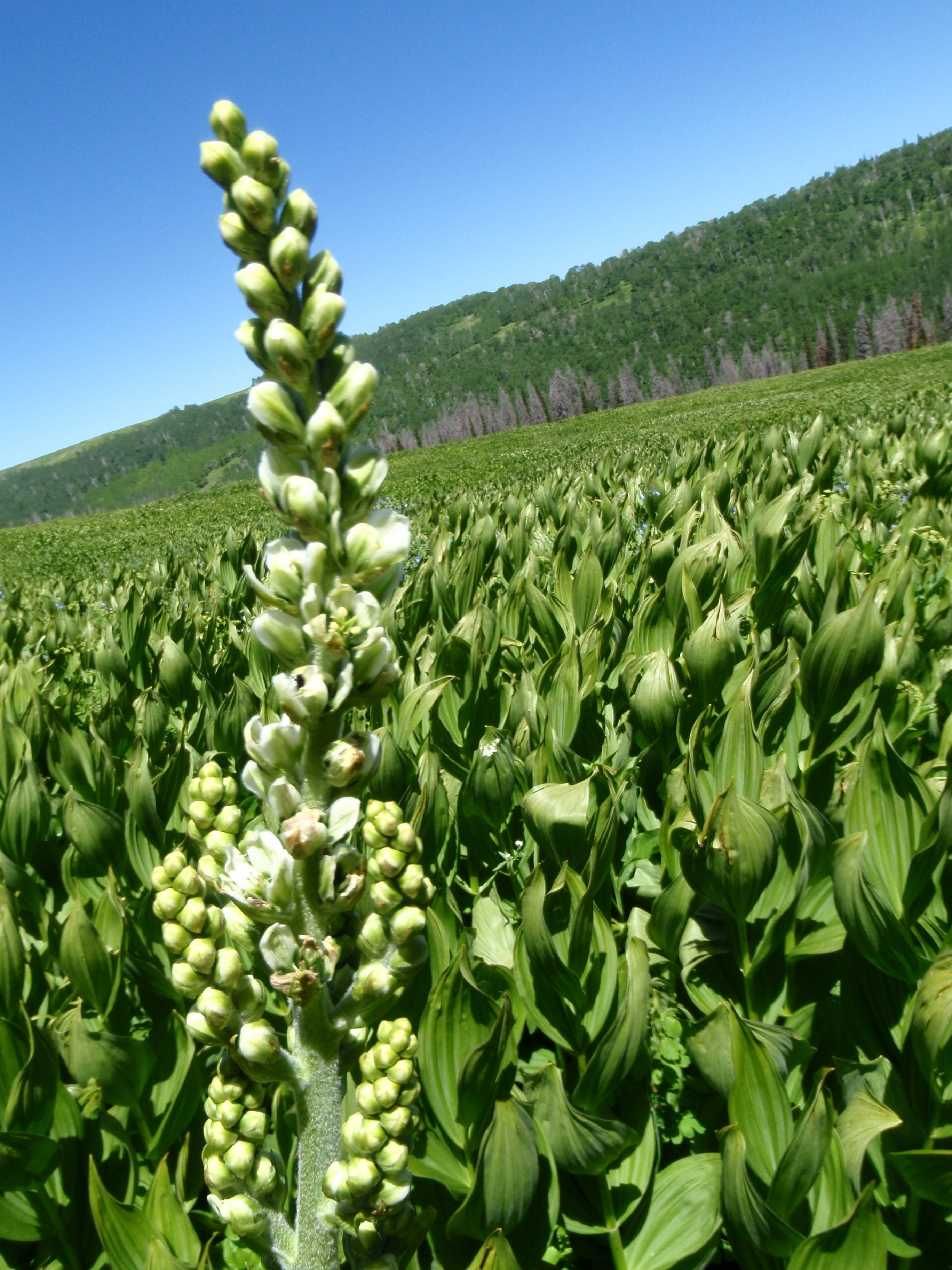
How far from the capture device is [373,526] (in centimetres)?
85

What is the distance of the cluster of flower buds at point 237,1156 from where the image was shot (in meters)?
0.77

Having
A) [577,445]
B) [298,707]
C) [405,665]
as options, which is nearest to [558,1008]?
[298,707]

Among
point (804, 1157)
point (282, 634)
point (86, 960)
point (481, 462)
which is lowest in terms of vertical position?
point (804, 1157)

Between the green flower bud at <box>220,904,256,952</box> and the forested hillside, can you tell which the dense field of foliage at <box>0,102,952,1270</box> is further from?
the forested hillside

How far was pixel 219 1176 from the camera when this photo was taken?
2.52 ft

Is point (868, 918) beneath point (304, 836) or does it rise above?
beneath

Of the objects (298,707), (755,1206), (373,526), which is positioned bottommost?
(755,1206)

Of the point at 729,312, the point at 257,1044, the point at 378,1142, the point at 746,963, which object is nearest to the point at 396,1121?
the point at 378,1142

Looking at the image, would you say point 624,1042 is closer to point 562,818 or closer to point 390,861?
point 562,818

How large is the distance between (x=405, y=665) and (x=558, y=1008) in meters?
1.47

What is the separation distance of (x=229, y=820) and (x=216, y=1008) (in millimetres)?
209

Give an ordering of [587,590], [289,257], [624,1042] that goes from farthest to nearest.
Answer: [587,590], [624,1042], [289,257]

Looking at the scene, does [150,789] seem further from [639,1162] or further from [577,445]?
[577,445]

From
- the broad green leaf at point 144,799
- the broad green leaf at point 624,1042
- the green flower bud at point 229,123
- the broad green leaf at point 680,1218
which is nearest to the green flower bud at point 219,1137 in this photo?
the broad green leaf at point 624,1042
